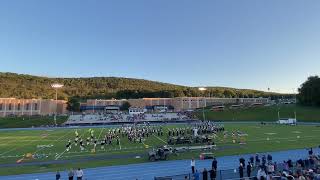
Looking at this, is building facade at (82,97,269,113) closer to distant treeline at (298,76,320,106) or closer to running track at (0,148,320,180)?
distant treeline at (298,76,320,106)

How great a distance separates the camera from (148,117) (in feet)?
322

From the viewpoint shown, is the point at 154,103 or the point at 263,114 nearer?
the point at 263,114

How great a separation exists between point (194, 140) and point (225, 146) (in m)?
3.47

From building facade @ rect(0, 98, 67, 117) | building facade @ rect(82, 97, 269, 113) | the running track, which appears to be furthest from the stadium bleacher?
the running track

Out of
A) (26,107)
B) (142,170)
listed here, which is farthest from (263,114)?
(26,107)

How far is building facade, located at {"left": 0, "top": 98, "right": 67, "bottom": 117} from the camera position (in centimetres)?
12925

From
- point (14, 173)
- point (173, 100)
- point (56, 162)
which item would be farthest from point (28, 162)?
point (173, 100)

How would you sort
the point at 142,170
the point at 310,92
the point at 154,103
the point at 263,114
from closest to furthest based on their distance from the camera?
the point at 142,170, the point at 263,114, the point at 310,92, the point at 154,103

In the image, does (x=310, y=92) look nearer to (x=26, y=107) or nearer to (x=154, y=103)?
(x=154, y=103)

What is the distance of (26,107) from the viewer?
436 feet

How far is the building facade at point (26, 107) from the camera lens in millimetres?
129250

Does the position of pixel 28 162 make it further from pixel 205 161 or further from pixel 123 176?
pixel 205 161

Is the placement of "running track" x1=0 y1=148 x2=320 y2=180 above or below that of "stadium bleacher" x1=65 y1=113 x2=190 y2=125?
below

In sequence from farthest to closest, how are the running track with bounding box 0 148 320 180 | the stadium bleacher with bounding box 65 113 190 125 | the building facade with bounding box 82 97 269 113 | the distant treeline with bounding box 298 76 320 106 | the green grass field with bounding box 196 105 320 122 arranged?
the building facade with bounding box 82 97 269 113 → the distant treeline with bounding box 298 76 320 106 → the stadium bleacher with bounding box 65 113 190 125 → the green grass field with bounding box 196 105 320 122 → the running track with bounding box 0 148 320 180
